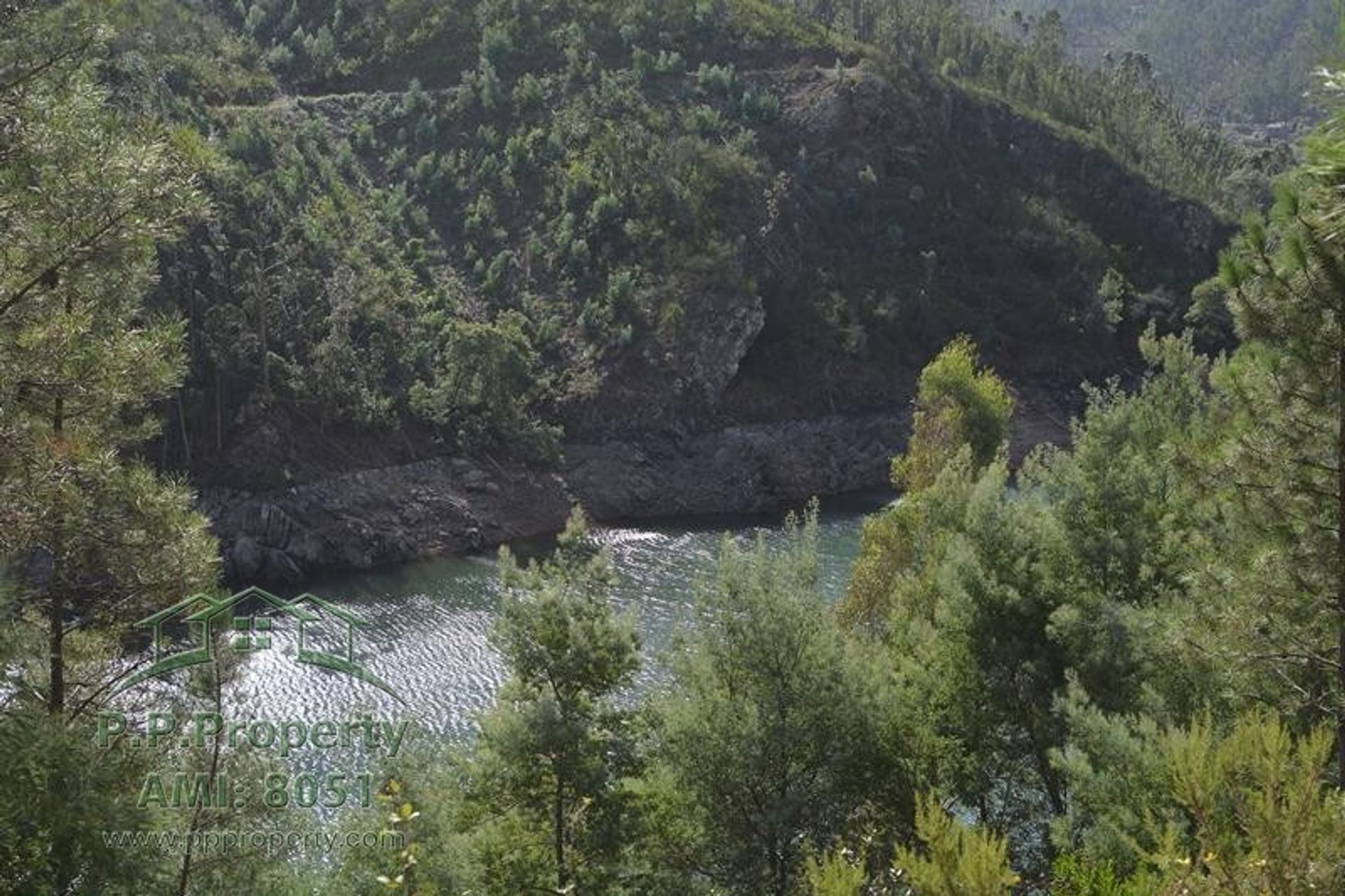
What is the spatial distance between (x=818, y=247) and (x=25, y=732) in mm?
70408

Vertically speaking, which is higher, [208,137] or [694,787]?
[208,137]

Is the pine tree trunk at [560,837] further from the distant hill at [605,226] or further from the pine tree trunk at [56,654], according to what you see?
the distant hill at [605,226]

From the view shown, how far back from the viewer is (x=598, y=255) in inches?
2763

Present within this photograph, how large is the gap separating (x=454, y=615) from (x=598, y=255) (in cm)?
3409

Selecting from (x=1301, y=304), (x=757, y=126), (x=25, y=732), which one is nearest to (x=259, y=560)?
(x=25, y=732)

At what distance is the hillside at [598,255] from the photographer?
180 feet

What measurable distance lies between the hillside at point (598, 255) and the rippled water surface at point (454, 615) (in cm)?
300

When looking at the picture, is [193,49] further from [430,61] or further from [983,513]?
[983,513]

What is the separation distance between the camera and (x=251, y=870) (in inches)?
464

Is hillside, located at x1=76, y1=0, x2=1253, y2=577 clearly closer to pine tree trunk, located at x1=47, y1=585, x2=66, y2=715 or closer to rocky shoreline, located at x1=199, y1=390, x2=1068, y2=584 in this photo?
rocky shoreline, located at x1=199, y1=390, x2=1068, y2=584

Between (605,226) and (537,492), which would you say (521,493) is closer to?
(537,492)

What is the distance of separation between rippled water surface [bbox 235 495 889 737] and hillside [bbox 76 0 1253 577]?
3.00 meters

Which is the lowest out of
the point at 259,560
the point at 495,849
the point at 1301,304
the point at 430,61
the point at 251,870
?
the point at 259,560

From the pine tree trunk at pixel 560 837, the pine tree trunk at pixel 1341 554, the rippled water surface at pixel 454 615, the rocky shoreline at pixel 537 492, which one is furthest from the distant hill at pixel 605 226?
the pine tree trunk at pixel 1341 554
